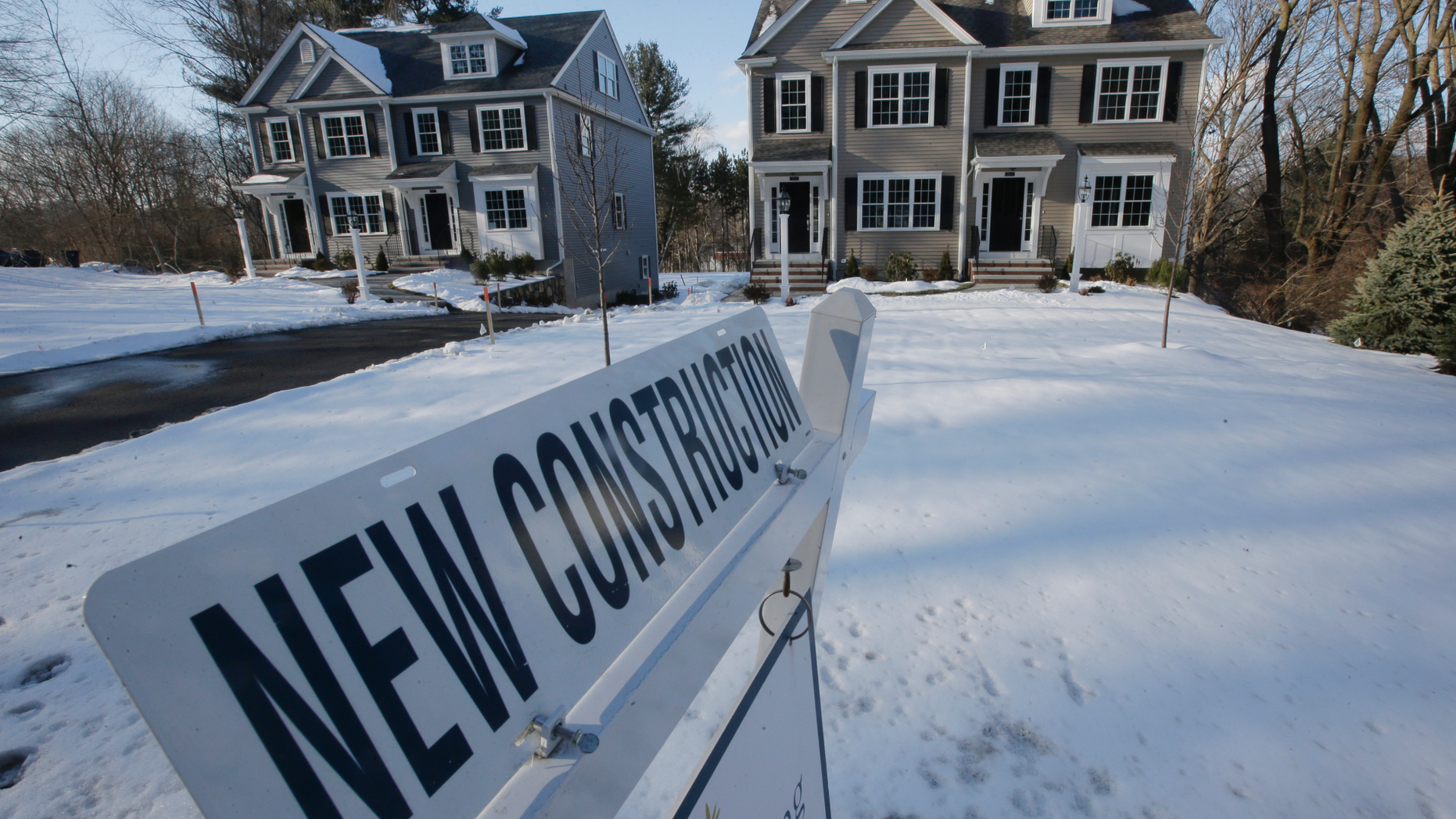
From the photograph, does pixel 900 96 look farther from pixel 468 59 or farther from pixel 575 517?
pixel 575 517

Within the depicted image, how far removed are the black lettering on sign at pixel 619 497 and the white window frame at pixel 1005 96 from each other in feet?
68.1

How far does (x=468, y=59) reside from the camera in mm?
22078

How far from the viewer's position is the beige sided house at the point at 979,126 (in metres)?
17.6

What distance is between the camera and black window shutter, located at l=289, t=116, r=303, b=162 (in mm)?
23953

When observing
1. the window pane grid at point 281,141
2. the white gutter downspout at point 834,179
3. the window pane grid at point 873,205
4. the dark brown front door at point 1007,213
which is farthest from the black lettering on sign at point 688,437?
the window pane grid at point 281,141

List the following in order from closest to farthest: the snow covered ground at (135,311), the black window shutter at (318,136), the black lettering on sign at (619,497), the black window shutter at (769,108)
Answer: the black lettering on sign at (619,497) → the snow covered ground at (135,311) → the black window shutter at (769,108) → the black window shutter at (318,136)

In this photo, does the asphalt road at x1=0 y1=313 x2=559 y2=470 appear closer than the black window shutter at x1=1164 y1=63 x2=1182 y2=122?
Yes

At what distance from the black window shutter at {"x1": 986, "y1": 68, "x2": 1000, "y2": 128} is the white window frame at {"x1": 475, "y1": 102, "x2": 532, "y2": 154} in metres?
14.4

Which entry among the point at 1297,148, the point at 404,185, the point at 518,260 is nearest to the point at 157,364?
the point at 518,260

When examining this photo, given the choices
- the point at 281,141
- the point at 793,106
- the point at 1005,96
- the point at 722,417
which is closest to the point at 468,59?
the point at 281,141

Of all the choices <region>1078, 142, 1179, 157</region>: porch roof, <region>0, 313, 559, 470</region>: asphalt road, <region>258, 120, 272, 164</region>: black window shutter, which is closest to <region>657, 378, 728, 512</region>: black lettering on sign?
<region>0, 313, 559, 470</region>: asphalt road

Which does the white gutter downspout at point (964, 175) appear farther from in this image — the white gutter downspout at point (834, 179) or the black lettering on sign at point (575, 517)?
the black lettering on sign at point (575, 517)

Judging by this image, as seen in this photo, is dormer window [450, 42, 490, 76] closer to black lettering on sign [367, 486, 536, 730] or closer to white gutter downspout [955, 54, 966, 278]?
white gutter downspout [955, 54, 966, 278]

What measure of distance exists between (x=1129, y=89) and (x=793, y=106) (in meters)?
9.27
